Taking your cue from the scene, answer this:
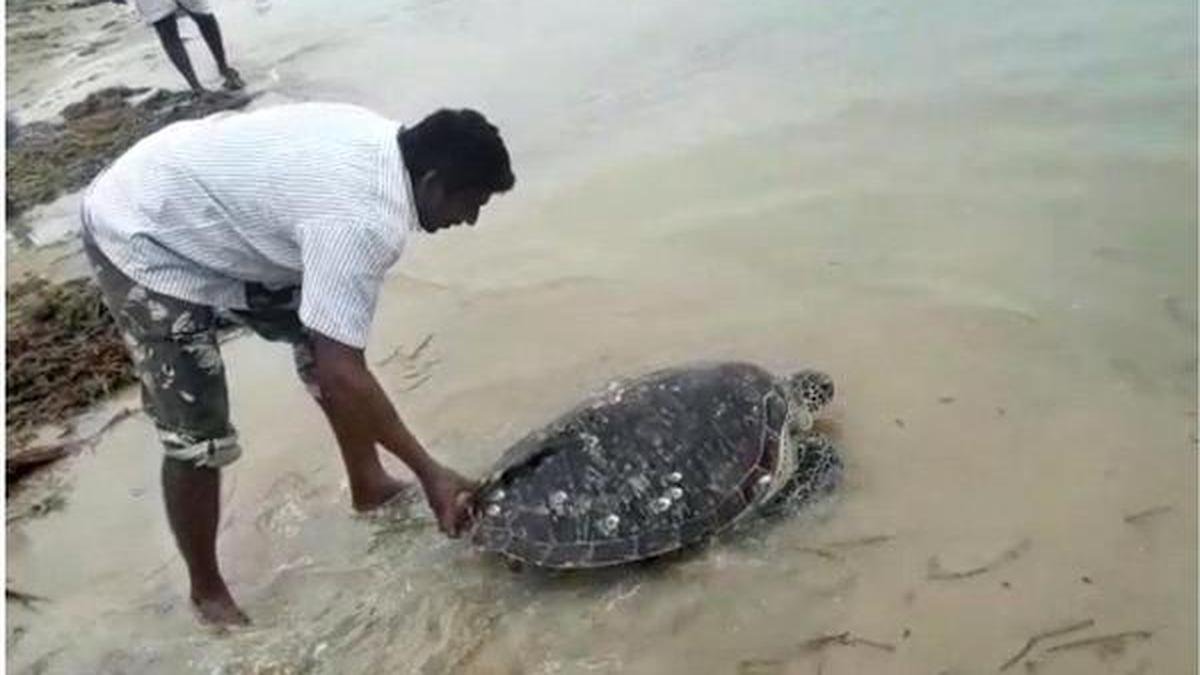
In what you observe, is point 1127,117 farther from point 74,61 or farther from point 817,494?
point 74,61

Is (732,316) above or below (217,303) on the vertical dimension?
below

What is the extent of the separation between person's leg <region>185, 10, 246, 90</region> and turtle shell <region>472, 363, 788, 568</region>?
6.18m

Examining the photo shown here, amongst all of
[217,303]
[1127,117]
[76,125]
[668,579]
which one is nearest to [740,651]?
[668,579]

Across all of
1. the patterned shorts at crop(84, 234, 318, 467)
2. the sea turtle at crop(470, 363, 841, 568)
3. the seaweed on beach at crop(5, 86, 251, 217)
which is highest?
the patterned shorts at crop(84, 234, 318, 467)

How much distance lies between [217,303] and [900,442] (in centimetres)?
200

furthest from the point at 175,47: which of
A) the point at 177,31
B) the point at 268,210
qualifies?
the point at 268,210

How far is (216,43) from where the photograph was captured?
339 inches

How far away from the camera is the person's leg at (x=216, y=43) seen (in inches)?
331

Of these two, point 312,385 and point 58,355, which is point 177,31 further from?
point 312,385

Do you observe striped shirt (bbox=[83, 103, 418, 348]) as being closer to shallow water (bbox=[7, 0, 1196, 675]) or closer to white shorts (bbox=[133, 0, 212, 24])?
shallow water (bbox=[7, 0, 1196, 675])

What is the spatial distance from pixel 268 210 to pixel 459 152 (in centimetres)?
48

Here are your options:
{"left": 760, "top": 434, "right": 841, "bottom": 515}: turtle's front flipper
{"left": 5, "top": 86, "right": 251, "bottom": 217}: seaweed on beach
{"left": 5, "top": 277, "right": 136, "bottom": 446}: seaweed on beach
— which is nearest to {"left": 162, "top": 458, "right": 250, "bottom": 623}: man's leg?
{"left": 760, "top": 434, "right": 841, "bottom": 515}: turtle's front flipper

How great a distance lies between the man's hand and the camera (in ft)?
9.83

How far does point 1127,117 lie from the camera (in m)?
5.29
